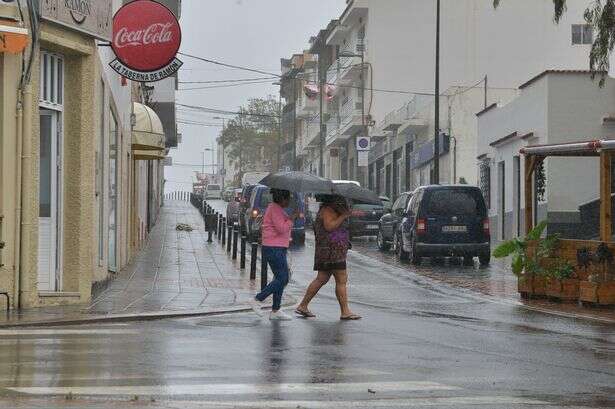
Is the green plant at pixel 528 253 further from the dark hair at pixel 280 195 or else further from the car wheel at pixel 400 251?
the car wheel at pixel 400 251

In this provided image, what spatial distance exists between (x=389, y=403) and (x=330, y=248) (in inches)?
299

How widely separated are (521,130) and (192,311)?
27421 millimetres

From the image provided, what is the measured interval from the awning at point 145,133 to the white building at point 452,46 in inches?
1169

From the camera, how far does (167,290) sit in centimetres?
2102

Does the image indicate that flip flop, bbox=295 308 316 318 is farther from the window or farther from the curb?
the window

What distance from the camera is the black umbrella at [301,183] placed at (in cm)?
1697

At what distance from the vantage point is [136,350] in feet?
40.4

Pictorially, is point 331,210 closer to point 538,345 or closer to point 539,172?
point 538,345

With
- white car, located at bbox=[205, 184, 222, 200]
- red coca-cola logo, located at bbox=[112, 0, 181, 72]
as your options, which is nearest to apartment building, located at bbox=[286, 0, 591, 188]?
white car, located at bbox=[205, 184, 222, 200]

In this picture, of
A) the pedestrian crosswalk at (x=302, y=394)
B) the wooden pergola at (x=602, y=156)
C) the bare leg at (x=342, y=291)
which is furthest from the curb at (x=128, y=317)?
the pedestrian crosswalk at (x=302, y=394)

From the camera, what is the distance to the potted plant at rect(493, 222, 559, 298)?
20.8 m

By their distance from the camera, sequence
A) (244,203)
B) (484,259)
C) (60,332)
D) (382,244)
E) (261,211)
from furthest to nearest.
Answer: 1. (244,203)
2. (261,211)
3. (382,244)
4. (484,259)
5. (60,332)

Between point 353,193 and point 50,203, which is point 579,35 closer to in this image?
point 353,193

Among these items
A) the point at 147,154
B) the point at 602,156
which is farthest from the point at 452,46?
the point at 602,156
